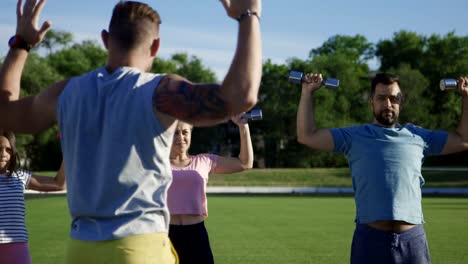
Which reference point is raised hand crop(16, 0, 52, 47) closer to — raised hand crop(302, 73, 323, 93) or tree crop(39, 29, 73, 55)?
raised hand crop(302, 73, 323, 93)

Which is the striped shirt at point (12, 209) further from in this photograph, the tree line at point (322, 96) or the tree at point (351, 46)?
the tree at point (351, 46)

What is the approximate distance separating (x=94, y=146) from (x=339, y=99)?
272 ft

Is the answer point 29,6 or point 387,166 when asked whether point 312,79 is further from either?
point 29,6

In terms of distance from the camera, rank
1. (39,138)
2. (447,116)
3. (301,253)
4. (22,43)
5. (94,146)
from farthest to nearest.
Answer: (447,116) → (39,138) → (301,253) → (22,43) → (94,146)

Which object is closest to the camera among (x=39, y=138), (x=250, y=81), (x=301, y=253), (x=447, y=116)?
(x=250, y=81)

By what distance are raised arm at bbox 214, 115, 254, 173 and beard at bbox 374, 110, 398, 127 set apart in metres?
1.53

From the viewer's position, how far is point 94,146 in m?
3.46

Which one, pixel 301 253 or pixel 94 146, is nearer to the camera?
pixel 94 146

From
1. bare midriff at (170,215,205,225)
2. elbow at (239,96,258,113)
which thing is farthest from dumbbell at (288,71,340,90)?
elbow at (239,96,258,113)

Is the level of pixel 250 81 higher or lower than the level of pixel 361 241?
higher

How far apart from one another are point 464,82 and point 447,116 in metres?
77.6

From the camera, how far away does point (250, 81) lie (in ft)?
10.7

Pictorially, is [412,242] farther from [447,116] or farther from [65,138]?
[447,116]

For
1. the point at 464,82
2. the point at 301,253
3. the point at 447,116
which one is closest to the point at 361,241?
the point at 464,82
